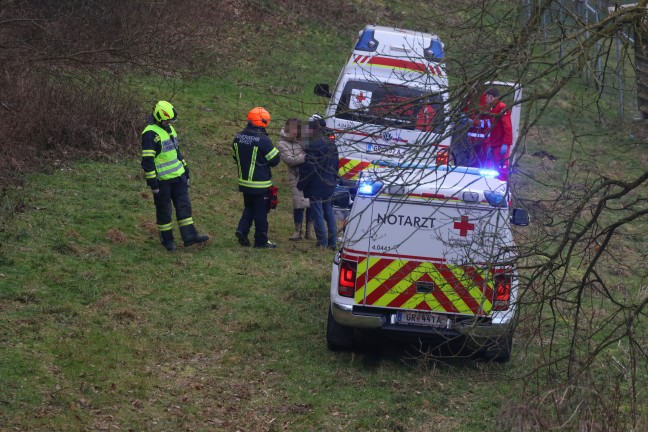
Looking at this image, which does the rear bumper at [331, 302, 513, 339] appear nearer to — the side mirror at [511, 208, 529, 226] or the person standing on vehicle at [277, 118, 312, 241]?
the side mirror at [511, 208, 529, 226]

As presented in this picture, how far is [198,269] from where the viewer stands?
1202cm

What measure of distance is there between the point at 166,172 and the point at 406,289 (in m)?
4.53

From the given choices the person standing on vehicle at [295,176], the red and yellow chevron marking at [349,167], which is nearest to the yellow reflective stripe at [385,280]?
the person standing on vehicle at [295,176]

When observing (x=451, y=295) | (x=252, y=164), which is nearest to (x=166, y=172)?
(x=252, y=164)

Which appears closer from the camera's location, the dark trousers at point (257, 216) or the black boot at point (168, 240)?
the black boot at point (168, 240)

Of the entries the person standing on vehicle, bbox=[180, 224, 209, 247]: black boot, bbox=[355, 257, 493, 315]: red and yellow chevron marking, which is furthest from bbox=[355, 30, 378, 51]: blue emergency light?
bbox=[355, 257, 493, 315]: red and yellow chevron marking

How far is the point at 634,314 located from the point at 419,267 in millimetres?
2497

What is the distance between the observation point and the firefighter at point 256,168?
497 inches

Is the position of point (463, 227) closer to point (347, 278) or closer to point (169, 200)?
point (347, 278)

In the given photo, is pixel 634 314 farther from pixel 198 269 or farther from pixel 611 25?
pixel 198 269

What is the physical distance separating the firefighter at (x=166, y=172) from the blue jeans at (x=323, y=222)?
1.65 m

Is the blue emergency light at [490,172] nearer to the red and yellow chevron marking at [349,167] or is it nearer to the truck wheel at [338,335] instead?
the truck wheel at [338,335]

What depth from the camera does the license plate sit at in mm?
8836

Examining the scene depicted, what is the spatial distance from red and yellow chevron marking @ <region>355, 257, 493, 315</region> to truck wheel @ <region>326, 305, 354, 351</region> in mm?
704
